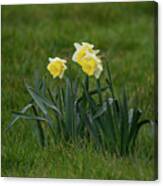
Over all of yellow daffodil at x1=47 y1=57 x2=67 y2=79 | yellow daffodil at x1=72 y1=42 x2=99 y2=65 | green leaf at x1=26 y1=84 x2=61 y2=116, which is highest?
yellow daffodil at x1=72 y1=42 x2=99 y2=65

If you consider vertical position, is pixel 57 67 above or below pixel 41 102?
above

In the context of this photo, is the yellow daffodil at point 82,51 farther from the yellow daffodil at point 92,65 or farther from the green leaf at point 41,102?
the green leaf at point 41,102

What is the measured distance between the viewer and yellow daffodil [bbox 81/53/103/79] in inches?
105

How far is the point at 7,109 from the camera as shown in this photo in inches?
109

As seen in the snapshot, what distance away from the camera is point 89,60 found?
2.67 m

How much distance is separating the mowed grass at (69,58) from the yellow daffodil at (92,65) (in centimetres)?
5

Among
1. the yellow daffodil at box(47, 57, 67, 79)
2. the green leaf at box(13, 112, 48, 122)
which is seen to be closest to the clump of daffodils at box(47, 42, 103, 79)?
the yellow daffodil at box(47, 57, 67, 79)

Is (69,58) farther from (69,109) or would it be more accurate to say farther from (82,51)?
(69,109)

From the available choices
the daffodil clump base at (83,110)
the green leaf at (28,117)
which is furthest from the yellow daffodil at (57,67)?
the green leaf at (28,117)

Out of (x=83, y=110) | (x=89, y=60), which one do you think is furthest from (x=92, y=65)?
(x=83, y=110)

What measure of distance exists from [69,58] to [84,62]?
0.06m

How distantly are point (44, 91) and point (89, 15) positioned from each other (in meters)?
0.28

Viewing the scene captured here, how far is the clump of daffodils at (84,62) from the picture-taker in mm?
2676

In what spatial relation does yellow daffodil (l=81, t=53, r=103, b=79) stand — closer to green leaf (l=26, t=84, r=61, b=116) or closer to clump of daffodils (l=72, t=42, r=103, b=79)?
clump of daffodils (l=72, t=42, r=103, b=79)
